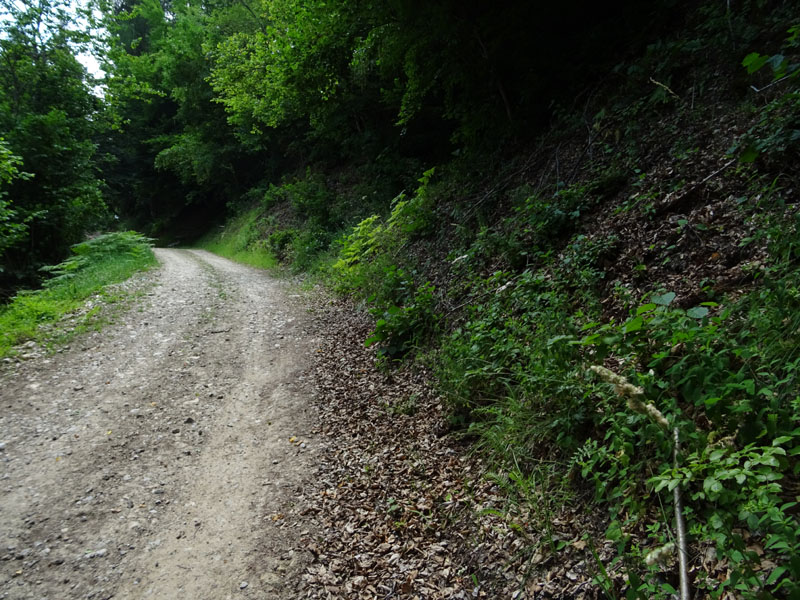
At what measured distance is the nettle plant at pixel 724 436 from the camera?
1877 millimetres

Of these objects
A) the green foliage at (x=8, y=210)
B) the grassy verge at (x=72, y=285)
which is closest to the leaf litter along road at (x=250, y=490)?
the grassy verge at (x=72, y=285)

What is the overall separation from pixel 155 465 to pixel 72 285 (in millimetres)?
8498

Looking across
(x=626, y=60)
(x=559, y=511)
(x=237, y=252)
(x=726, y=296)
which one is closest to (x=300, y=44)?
(x=626, y=60)

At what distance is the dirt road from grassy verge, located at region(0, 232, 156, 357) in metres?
1.04

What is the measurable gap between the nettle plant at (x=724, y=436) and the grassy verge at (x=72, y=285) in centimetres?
850

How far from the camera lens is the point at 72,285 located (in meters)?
10.3

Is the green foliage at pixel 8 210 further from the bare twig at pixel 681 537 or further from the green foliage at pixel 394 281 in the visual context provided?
the bare twig at pixel 681 537

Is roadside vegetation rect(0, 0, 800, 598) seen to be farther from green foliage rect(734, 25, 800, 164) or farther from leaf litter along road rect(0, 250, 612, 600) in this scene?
leaf litter along road rect(0, 250, 612, 600)

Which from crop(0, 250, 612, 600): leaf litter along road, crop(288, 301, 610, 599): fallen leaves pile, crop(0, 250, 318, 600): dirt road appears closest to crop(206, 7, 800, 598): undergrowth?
crop(288, 301, 610, 599): fallen leaves pile

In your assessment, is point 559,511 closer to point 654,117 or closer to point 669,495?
point 669,495

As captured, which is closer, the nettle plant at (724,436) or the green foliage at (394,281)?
the nettle plant at (724,436)

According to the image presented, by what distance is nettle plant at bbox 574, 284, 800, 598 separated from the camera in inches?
73.9

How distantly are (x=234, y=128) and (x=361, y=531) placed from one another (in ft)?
87.7

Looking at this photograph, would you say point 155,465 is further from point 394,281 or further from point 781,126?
point 781,126
